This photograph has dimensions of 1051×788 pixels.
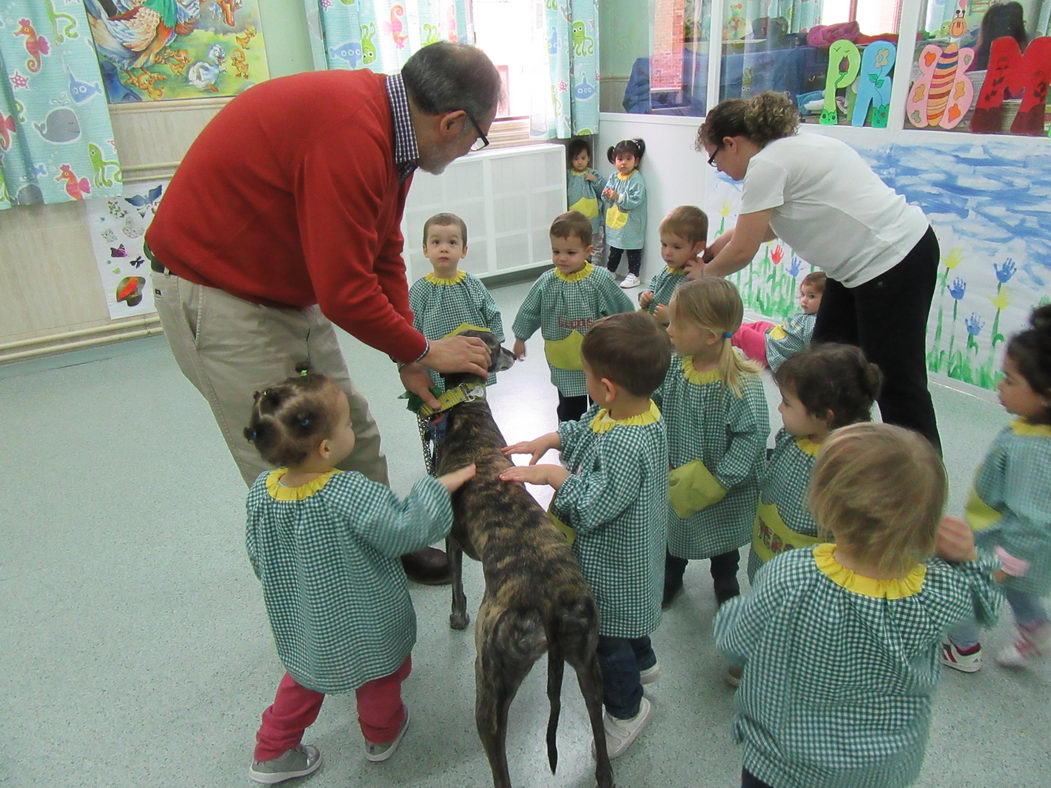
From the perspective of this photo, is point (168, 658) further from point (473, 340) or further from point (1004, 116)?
point (1004, 116)

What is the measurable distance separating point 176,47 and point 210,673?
12.2ft

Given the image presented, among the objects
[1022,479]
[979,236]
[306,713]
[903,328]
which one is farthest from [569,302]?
[979,236]

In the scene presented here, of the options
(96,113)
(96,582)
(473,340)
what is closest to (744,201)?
(473,340)

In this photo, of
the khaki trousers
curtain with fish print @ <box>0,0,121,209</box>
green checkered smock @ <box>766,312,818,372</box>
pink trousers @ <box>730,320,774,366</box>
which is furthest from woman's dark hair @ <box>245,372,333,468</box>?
curtain with fish print @ <box>0,0,121,209</box>

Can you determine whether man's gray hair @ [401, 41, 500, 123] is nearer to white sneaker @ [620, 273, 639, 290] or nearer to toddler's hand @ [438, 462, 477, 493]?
toddler's hand @ [438, 462, 477, 493]

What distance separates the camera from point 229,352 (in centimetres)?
173

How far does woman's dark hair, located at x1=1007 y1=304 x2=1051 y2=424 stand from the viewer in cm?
150

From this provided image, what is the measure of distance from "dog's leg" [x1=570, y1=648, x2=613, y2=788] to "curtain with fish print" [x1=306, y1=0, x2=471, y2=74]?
3.87 metres

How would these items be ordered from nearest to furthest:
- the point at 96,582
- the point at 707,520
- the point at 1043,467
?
the point at 1043,467 < the point at 707,520 < the point at 96,582

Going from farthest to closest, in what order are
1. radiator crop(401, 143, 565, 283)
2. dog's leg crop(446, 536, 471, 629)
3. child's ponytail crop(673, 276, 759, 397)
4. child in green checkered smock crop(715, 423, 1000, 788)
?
radiator crop(401, 143, 565, 283), dog's leg crop(446, 536, 471, 629), child's ponytail crop(673, 276, 759, 397), child in green checkered smock crop(715, 423, 1000, 788)

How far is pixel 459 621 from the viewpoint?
209 centimetres

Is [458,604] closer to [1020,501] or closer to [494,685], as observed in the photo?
[494,685]

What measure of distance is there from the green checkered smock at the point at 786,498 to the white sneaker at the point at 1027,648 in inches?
29.0

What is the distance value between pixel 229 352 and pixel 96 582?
48.1 inches
